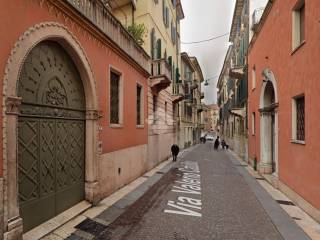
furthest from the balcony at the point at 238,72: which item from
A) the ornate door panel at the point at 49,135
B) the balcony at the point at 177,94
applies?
the ornate door panel at the point at 49,135

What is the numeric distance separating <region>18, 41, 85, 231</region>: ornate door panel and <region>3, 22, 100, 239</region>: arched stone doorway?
3cm

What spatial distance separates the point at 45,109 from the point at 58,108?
482 millimetres

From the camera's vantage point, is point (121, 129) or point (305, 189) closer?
point (305, 189)

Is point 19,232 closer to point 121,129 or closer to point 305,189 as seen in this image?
point 121,129

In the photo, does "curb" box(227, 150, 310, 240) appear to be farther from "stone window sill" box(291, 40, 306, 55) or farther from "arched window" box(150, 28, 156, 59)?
"arched window" box(150, 28, 156, 59)

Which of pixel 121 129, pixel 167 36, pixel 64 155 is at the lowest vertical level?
pixel 64 155

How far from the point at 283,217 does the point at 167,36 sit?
16.2 m

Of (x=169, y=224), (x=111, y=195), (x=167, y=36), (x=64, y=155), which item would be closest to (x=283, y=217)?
(x=169, y=224)

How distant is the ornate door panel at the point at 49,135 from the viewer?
189 inches

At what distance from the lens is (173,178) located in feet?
37.3

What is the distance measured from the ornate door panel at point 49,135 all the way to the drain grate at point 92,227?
2.19 ft

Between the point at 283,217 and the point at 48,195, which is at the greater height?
the point at 48,195

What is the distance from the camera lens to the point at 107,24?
26.2ft

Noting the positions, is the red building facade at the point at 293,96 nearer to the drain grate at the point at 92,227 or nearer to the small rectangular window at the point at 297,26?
the small rectangular window at the point at 297,26
